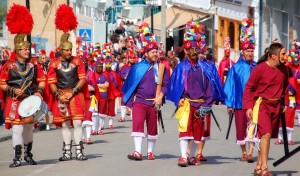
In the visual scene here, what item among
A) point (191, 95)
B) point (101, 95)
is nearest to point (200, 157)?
point (191, 95)

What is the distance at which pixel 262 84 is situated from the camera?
14148mm

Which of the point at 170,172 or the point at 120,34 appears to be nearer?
the point at 170,172

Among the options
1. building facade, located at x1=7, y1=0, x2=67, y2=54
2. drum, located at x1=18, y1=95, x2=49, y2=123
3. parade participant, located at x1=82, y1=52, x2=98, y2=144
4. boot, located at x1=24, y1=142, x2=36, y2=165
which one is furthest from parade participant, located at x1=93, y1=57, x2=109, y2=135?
building facade, located at x1=7, y1=0, x2=67, y2=54

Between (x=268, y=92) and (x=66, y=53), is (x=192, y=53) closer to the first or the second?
(x=66, y=53)

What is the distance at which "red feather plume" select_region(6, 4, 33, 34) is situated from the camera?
55.2 ft

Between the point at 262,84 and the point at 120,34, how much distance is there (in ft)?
109

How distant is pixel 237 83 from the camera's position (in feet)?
55.7

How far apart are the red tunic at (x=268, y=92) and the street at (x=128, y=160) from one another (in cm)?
103

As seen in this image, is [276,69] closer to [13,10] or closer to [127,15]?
[13,10]

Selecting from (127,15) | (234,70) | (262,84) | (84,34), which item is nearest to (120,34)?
(84,34)

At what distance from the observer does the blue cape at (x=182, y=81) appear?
52.4 ft

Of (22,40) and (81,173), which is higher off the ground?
(22,40)

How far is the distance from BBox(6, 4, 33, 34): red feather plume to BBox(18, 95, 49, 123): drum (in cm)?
136

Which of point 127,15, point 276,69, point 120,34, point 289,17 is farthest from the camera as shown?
point 127,15
